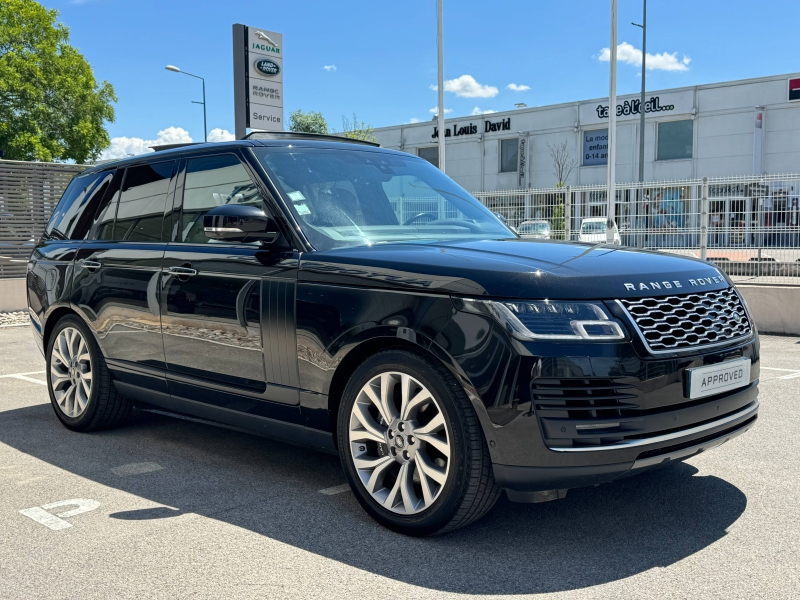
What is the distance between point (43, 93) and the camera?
43.1m

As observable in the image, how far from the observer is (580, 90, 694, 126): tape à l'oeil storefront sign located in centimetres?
3803

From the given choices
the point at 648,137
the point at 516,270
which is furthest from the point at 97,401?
the point at 648,137

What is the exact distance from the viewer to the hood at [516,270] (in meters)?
3.18

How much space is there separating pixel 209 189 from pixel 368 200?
3.08 ft

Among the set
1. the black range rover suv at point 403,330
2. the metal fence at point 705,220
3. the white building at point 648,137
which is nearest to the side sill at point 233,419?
the black range rover suv at point 403,330

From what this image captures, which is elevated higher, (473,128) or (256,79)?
(473,128)

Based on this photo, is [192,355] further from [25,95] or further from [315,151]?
[25,95]

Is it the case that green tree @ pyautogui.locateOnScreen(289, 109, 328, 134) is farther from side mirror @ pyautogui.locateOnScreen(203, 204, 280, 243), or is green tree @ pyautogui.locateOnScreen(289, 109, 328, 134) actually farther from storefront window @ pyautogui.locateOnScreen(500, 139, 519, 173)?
side mirror @ pyautogui.locateOnScreen(203, 204, 280, 243)

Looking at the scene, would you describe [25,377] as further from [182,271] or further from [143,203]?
[182,271]

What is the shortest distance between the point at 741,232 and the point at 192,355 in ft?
32.1

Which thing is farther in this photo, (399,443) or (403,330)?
(399,443)

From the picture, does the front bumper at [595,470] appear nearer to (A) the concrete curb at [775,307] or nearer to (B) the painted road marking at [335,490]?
(B) the painted road marking at [335,490]

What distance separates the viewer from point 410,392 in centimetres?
342

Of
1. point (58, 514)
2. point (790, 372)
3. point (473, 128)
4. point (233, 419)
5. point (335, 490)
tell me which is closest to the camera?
point (58, 514)
